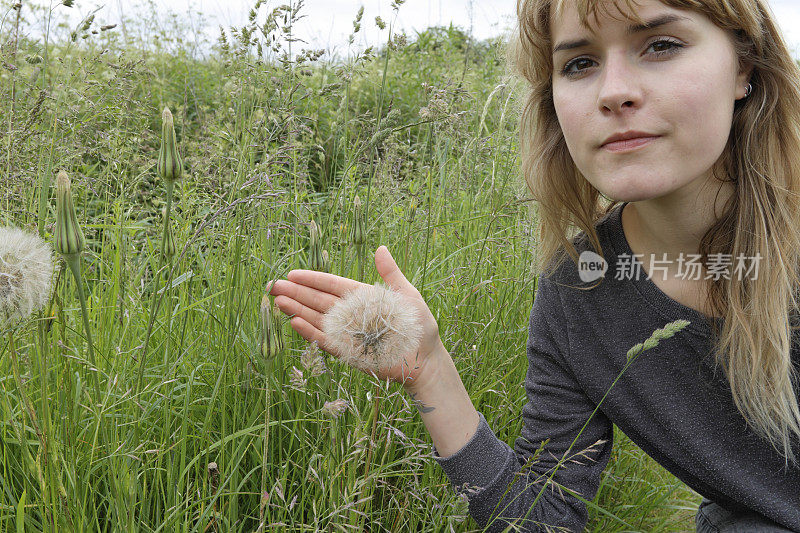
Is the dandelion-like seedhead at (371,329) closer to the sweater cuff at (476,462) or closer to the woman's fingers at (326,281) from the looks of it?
the woman's fingers at (326,281)

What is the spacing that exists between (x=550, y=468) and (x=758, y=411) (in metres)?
0.52

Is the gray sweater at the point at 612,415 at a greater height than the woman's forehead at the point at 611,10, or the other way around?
the woman's forehead at the point at 611,10

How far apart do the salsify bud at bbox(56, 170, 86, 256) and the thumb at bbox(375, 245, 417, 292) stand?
648 mm

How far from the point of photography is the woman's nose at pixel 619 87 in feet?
4.31

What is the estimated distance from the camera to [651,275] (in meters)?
1.75

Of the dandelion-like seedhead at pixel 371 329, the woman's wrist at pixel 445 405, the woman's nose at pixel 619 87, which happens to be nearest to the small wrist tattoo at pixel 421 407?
the woman's wrist at pixel 445 405

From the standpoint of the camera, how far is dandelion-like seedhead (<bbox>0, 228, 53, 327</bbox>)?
990mm

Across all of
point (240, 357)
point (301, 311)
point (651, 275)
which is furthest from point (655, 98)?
point (240, 357)

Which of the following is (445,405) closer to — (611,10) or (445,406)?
(445,406)

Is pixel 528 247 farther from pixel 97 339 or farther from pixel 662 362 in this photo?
pixel 97 339

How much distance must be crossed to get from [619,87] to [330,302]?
728 millimetres

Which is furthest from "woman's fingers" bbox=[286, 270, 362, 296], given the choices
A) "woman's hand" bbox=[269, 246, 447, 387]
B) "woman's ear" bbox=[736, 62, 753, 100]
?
"woman's ear" bbox=[736, 62, 753, 100]

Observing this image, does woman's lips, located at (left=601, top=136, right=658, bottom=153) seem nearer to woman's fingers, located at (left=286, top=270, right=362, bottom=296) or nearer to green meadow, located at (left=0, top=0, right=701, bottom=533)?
green meadow, located at (left=0, top=0, right=701, bottom=533)

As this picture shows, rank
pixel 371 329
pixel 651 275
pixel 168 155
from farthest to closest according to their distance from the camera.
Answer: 1. pixel 651 275
2. pixel 371 329
3. pixel 168 155
